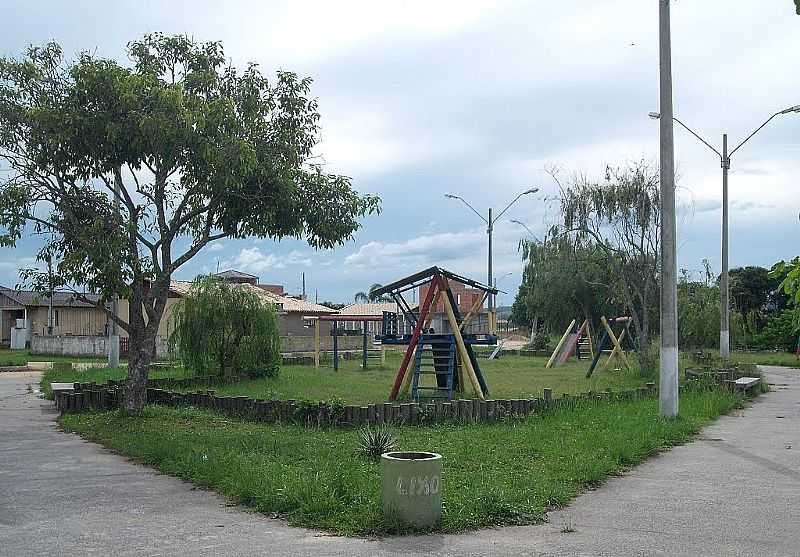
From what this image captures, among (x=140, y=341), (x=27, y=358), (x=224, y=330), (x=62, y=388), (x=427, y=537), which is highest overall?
(x=224, y=330)

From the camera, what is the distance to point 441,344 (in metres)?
21.0

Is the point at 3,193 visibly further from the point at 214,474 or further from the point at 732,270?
the point at 732,270

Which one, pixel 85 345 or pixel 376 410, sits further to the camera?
pixel 85 345

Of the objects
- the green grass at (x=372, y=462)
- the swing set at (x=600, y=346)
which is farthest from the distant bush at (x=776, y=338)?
the green grass at (x=372, y=462)

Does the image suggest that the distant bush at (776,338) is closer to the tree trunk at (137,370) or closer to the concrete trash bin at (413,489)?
the tree trunk at (137,370)

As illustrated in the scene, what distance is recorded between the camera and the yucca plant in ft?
37.9

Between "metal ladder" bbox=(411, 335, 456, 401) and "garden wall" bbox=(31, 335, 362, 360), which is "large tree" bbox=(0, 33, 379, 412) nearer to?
"metal ladder" bbox=(411, 335, 456, 401)

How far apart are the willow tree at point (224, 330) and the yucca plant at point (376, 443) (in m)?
13.0

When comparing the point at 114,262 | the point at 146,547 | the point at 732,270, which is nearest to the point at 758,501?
the point at 146,547

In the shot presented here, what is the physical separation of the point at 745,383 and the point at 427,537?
1665cm

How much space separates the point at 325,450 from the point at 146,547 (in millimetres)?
4526

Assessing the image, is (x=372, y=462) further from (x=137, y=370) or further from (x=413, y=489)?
(x=137, y=370)

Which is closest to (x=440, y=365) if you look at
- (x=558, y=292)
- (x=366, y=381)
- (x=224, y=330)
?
(x=366, y=381)

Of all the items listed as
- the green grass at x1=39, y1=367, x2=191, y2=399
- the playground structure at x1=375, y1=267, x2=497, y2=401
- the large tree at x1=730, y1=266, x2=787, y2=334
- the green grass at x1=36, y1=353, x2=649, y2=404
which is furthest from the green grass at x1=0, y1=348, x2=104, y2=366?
the large tree at x1=730, y1=266, x2=787, y2=334
